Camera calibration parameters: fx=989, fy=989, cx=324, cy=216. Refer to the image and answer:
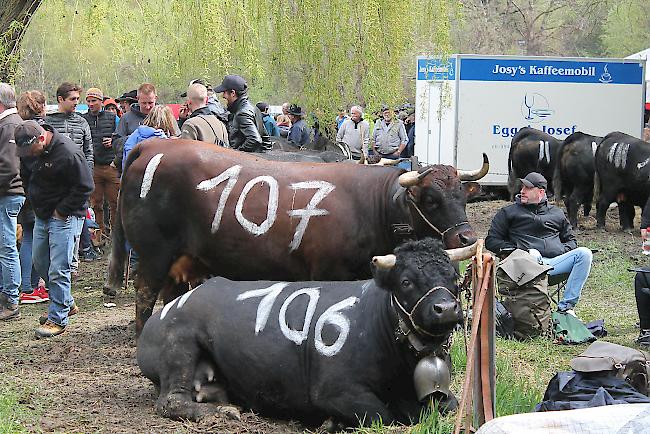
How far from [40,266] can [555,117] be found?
1414 centimetres

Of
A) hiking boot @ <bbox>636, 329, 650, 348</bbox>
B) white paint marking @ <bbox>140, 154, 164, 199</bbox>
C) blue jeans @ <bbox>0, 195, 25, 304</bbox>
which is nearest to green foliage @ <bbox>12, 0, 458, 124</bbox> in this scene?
blue jeans @ <bbox>0, 195, 25, 304</bbox>

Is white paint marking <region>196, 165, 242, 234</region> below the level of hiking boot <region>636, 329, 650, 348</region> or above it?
above

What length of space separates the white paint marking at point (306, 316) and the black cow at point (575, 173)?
1127 centimetres

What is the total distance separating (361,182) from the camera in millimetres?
8281

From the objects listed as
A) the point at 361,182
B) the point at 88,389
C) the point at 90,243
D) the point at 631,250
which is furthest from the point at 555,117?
the point at 88,389

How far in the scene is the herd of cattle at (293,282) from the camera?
6.32 metres

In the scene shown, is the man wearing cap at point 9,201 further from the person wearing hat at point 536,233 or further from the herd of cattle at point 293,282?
the person wearing hat at point 536,233

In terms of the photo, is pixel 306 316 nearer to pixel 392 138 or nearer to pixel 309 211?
pixel 309 211

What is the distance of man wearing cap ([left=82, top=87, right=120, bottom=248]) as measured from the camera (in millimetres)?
14297

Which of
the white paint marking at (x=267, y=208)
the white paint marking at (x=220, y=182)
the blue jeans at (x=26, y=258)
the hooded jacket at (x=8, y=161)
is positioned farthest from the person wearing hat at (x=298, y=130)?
the white paint marking at (x=267, y=208)

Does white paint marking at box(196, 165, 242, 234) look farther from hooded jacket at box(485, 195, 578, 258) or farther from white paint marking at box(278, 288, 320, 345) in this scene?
hooded jacket at box(485, 195, 578, 258)

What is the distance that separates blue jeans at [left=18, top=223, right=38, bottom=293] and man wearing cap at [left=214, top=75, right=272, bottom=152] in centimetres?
257

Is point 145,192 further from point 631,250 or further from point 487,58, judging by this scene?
point 487,58

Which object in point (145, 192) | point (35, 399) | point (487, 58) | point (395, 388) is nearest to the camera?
point (395, 388)
